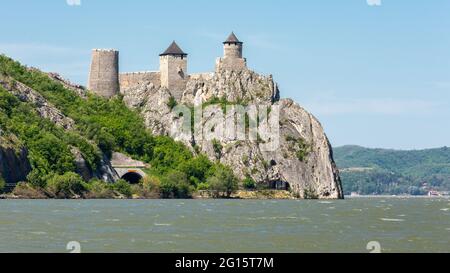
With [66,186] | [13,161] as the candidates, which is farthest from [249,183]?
[13,161]

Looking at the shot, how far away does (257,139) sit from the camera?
158 meters

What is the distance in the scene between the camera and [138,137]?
16012cm

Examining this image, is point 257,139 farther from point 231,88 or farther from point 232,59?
point 232,59

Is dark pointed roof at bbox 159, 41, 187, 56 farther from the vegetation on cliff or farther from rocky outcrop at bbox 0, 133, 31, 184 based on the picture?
rocky outcrop at bbox 0, 133, 31, 184

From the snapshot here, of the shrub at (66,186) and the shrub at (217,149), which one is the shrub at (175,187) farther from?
the shrub at (66,186)

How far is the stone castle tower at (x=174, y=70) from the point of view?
158375 millimetres

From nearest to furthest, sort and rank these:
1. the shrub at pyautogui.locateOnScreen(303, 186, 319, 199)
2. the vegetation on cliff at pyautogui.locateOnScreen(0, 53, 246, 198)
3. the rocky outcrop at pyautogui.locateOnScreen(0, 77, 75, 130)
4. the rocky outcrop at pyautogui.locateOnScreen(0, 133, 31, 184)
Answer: the rocky outcrop at pyautogui.locateOnScreen(0, 133, 31, 184)
the vegetation on cliff at pyautogui.locateOnScreen(0, 53, 246, 198)
the rocky outcrop at pyautogui.locateOnScreen(0, 77, 75, 130)
the shrub at pyautogui.locateOnScreen(303, 186, 319, 199)

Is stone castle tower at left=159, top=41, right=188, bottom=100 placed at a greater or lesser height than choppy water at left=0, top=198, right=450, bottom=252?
greater

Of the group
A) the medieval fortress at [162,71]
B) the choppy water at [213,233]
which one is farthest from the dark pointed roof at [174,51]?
the choppy water at [213,233]

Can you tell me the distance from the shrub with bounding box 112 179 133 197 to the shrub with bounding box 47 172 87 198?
18.7ft

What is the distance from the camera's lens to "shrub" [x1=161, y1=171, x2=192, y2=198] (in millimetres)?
141500

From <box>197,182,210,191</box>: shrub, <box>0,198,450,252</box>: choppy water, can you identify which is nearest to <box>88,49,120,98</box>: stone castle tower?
<box>197,182,210,191</box>: shrub

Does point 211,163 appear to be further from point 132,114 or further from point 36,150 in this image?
point 36,150

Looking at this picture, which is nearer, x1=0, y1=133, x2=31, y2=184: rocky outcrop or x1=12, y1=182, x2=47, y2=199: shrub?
x1=12, y1=182, x2=47, y2=199: shrub
